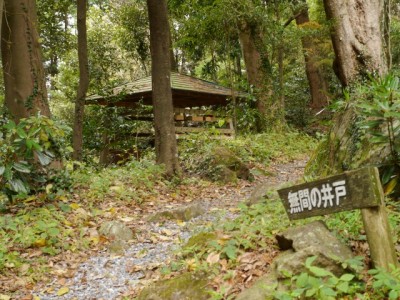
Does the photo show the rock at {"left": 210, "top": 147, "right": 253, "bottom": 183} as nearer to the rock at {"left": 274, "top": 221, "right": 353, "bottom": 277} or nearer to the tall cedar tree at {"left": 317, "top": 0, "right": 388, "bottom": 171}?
the tall cedar tree at {"left": 317, "top": 0, "right": 388, "bottom": 171}

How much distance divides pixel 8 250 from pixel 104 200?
6.96ft

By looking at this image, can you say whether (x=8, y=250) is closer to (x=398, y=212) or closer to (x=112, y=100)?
(x=398, y=212)

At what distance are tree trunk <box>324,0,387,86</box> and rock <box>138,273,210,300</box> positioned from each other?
17.4 ft

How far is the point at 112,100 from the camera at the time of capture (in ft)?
44.3

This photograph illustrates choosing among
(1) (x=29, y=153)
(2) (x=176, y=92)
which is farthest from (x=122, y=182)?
(2) (x=176, y=92)

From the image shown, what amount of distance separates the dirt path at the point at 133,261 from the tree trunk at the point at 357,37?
11.2 ft

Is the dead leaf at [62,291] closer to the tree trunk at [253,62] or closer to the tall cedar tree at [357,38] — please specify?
the tall cedar tree at [357,38]

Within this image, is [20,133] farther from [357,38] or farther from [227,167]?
[357,38]

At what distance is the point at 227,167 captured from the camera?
880 centimetres

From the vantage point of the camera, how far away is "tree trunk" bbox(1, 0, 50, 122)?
6.99 metres

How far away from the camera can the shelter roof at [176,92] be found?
44.0 feet

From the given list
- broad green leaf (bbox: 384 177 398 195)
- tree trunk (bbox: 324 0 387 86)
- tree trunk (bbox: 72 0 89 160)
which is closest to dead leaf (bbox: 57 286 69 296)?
broad green leaf (bbox: 384 177 398 195)

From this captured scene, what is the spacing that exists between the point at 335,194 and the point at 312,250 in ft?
1.62

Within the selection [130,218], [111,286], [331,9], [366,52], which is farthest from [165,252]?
[331,9]
